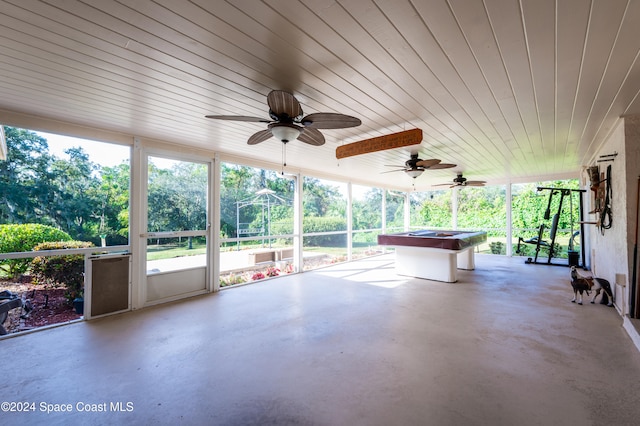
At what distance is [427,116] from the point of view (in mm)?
3309

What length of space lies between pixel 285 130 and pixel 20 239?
346cm

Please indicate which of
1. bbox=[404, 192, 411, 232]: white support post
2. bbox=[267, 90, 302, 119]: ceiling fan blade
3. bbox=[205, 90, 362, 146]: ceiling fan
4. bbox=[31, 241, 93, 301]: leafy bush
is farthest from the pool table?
bbox=[31, 241, 93, 301]: leafy bush

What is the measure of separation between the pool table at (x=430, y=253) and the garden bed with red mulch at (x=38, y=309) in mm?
5376

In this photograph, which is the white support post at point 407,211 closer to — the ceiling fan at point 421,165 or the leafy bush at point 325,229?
the leafy bush at point 325,229

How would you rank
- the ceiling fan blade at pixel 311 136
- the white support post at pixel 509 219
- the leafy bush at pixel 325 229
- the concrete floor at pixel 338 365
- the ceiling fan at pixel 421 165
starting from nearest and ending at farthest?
the concrete floor at pixel 338 365, the ceiling fan blade at pixel 311 136, the ceiling fan at pixel 421 165, the leafy bush at pixel 325 229, the white support post at pixel 509 219

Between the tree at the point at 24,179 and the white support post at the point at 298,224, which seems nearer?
the tree at the point at 24,179

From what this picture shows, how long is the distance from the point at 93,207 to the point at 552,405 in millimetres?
5305

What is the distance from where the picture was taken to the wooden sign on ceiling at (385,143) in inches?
124

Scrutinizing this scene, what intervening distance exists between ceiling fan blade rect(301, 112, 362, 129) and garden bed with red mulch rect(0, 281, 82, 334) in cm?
402

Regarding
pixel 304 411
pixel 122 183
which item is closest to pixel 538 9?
pixel 304 411

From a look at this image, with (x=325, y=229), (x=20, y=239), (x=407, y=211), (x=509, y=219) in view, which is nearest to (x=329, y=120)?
(x=20, y=239)

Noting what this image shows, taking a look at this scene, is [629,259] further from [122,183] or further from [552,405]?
[122,183]

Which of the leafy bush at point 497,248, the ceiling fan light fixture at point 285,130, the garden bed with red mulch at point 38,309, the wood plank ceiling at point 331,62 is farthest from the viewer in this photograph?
the leafy bush at point 497,248

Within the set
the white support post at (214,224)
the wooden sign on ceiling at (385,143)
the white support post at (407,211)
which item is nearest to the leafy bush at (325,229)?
the white support post at (214,224)
